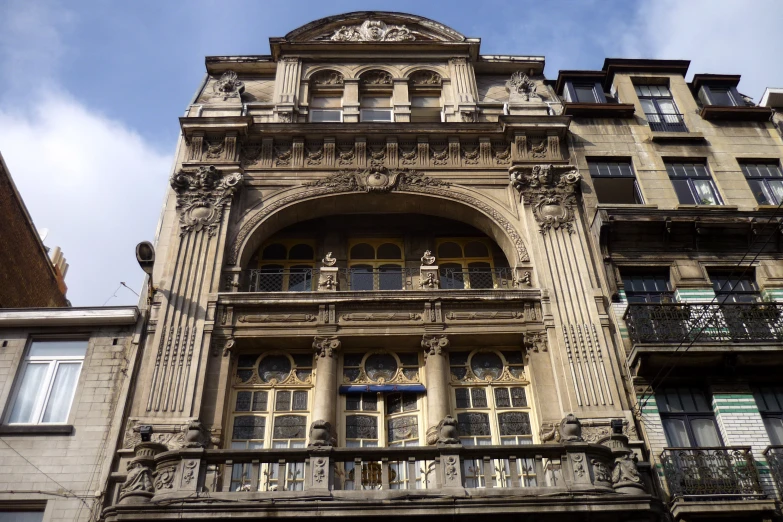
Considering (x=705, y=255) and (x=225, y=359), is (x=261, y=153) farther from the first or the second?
(x=705, y=255)

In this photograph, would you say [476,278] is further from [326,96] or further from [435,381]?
[326,96]

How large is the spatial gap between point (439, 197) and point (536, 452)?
29.4 ft

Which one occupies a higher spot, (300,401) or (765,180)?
(765,180)

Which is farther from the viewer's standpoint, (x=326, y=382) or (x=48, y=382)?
Result: (x=326, y=382)

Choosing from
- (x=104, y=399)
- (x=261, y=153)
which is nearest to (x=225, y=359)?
(x=104, y=399)

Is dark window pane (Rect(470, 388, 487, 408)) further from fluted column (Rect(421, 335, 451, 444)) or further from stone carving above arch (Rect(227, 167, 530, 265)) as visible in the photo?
stone carving above arch (Rect(227, 167, 530, 265))

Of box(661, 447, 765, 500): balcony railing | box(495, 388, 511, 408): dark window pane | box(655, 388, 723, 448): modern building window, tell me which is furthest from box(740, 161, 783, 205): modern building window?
box(495, 388, 511, 408): dark window pane

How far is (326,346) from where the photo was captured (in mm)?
18328

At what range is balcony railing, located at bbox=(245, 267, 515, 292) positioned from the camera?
20.6m

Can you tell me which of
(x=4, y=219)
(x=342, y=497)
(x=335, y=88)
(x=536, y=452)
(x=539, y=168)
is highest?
(x=335, y=88)

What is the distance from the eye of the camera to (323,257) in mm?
21625

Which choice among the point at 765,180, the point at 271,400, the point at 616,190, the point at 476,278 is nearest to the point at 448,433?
the point at 271,400

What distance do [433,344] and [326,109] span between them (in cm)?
1013

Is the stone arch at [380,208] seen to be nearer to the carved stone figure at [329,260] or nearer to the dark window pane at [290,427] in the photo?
the carved stone figure at [329,260]
